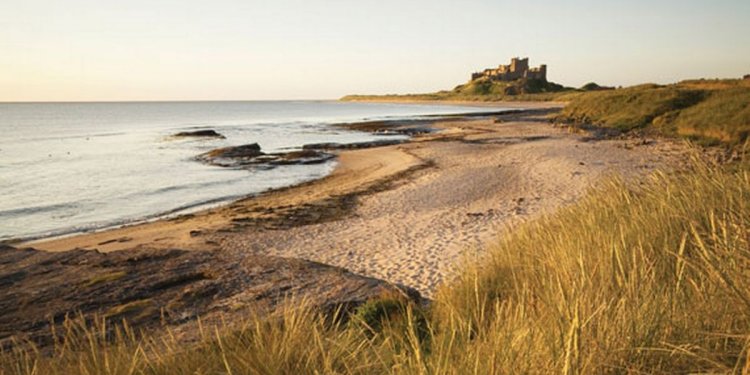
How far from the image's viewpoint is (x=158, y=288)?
719 cm

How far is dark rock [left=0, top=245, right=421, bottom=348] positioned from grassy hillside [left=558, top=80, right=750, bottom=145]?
23671 millimetres

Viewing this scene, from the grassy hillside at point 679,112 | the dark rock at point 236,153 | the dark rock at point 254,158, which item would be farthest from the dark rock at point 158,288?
the dark rock at point 236,153

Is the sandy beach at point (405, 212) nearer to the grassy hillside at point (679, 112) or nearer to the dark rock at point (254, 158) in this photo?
the grassy hillside at point (679, 112)

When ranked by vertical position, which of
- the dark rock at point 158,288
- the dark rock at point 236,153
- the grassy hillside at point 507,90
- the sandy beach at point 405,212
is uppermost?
the grassy hillside at point 507,90

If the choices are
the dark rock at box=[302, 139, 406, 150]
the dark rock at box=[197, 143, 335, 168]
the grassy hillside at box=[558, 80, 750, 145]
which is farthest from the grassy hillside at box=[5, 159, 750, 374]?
the dark rock at box=[302, 139, 406, 150]

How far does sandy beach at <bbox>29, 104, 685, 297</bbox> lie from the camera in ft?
36.8

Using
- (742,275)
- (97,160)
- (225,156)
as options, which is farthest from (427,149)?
(742,275)

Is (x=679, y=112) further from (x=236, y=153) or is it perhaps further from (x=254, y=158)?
(x=236, y=153)

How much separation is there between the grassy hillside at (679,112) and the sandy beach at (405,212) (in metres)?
2.45

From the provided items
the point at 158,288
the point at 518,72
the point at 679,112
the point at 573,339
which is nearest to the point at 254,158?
the point at 158,288

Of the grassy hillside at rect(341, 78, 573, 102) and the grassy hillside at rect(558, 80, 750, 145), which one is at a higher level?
the grassy hillside at rect(341, 78, 573, 102)

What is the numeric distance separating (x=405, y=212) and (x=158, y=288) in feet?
31.2

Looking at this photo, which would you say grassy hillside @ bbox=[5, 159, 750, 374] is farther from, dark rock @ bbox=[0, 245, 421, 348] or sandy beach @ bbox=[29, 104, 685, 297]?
sandy beach @ bbox=[29, 104, 685, 297]

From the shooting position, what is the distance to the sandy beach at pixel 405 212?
441 inches
